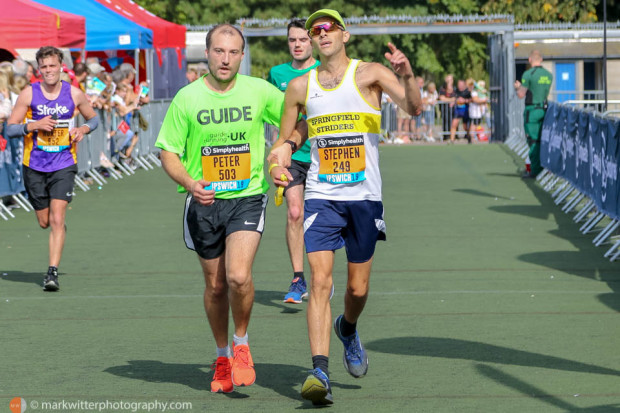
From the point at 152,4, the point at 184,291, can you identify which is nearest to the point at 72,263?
the point at 184,291

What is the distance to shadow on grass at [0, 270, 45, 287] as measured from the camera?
11.3m

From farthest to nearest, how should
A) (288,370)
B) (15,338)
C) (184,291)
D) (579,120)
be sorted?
(579,120) < (184,291) < (15,338) < (288,370)

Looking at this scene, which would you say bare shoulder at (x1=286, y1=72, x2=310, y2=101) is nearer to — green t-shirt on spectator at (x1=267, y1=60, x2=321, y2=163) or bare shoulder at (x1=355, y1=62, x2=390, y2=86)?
bare shoulder at (x1=355, y1=62, x2=390, y2=86)

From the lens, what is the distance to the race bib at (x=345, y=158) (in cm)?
681

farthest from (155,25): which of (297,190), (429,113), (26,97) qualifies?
(297,190)

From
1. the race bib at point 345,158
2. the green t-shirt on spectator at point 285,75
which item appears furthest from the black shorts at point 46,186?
the race bib at point 345,158

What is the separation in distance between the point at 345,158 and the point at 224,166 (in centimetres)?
65

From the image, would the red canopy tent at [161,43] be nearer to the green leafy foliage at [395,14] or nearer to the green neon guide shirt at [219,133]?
the green leafy foliage at [395,14]

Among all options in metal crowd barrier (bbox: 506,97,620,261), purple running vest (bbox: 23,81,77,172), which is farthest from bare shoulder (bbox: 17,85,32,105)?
metal crowd barrier (bbox: 506,97,620,261)

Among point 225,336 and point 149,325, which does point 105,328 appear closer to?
point 149,325

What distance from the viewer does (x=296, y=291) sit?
975 cm

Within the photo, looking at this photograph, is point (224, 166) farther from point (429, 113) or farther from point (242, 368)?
point (429, 113)

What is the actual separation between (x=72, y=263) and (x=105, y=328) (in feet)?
11.5

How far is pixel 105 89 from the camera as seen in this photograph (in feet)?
72.1
